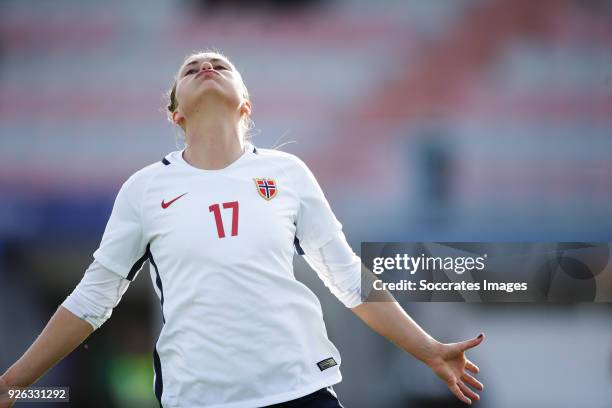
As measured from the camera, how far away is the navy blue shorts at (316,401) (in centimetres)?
180

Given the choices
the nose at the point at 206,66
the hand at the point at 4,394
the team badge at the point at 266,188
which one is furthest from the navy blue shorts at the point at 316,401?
the nose at the point at 206,66

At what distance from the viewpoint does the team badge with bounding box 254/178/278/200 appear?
1.97m

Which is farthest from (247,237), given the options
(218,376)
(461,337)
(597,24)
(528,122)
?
(597,24)

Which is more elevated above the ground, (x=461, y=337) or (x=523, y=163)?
(x=523, y=163)

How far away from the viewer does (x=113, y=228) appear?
2023mm

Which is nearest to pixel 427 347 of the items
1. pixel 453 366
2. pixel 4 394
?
pixel 453 366

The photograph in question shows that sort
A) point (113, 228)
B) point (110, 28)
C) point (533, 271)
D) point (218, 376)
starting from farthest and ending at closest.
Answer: point (110, 28) → point (533, 271) → point (113, 228) → point (218, 376)

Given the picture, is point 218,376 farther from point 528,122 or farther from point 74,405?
point 528,122

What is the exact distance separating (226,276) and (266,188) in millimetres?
309

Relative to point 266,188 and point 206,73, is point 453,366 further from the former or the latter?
point 206,73

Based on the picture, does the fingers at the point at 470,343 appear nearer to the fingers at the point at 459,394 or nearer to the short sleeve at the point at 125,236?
the fingers at the point at 459,394

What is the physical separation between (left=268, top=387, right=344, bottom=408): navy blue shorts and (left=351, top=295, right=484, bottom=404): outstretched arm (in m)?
0.28

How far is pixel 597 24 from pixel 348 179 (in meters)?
1.47

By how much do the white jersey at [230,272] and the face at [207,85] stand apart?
0.73 feet
